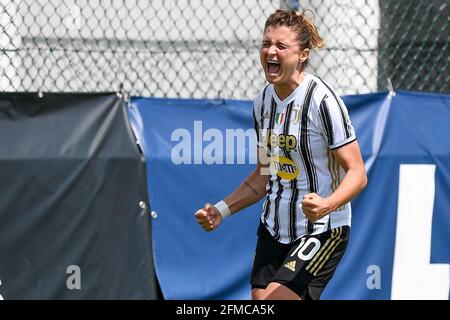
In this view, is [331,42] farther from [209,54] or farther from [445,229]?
[445,229]

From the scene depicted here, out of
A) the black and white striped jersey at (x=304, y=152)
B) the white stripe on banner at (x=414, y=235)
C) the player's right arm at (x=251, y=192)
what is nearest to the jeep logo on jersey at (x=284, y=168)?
the black and white striped jersey at (x=304, y=152)

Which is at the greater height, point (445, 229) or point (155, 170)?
point (155, 170)

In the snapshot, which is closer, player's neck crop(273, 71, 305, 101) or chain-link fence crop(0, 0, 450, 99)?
player's neck crop(273, 71, 305, 101)

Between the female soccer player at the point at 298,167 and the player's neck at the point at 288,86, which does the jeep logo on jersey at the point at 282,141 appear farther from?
the player's neck at the point at 288,86

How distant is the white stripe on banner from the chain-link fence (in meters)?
0.96

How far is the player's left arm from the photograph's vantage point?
16.1 ft

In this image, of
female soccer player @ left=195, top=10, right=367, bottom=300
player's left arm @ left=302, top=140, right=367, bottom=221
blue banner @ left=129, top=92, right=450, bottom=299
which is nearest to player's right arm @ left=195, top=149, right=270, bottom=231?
female soccer player @ left=195, top=10, right=367, bottom=300

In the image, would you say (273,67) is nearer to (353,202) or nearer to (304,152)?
(304,152)

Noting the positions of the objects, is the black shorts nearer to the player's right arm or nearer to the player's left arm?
the player's right arm

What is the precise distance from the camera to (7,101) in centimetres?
691

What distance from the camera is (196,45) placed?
7.65 meters

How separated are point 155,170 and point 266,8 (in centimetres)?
167
